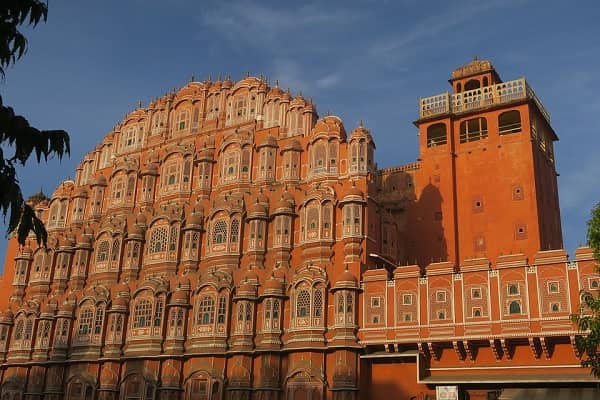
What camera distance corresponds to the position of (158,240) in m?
43.3

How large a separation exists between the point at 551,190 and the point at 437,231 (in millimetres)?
8187

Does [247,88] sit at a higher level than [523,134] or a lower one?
higher

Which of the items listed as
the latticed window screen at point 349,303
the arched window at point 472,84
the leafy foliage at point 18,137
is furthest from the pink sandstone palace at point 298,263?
the leafy foliage at point 18,137

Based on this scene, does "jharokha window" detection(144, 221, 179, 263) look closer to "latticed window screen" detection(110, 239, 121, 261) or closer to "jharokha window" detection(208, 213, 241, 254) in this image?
"latticed window screen" detection(110, 239, 121, 261)

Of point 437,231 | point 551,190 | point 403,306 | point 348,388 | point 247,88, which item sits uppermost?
point 247,88

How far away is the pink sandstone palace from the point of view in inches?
1271

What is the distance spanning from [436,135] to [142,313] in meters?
21.7

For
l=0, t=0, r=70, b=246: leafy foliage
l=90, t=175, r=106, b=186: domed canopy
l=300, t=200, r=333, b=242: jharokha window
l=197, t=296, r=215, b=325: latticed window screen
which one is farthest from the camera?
l=90, t=175, r=106, b=186: domed canopy

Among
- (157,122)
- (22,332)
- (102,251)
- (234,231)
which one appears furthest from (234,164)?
(22,332)

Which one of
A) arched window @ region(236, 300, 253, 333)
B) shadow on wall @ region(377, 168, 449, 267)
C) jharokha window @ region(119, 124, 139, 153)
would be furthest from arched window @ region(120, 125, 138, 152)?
shadow on wall @ region(377, 168, 449, 267)

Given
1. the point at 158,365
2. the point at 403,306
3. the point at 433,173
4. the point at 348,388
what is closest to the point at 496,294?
the point at 403,306

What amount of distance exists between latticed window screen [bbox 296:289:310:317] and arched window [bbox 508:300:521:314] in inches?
403

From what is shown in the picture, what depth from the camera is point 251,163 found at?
42750 mm

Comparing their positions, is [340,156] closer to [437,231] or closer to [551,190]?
[437,231]
